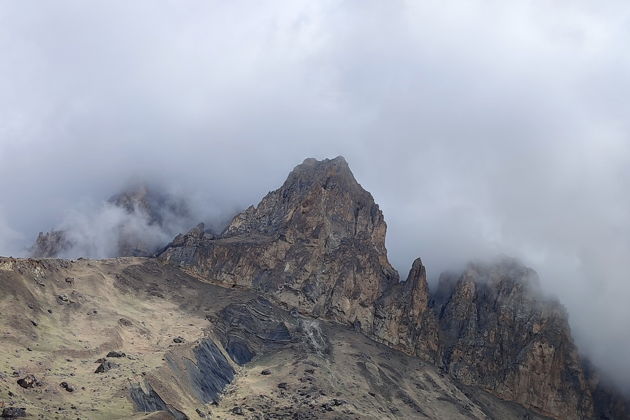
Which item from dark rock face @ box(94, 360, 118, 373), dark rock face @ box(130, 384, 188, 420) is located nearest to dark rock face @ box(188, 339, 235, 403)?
dark rock face @ box(130, 384, 188, 420)

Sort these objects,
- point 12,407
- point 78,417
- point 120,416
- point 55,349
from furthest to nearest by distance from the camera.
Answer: point 55,349 < point 120,416 < point 78,417 < point 12,407

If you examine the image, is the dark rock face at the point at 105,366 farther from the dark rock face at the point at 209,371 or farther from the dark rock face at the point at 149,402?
the dark rock face at the point at 209,371

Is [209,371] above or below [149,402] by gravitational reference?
above

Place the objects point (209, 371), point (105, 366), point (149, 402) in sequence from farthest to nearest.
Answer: point (209, 371) → point (105, 366) → point (149, 402)

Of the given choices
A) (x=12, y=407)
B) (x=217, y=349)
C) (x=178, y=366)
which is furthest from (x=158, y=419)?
(x=217, y=349)

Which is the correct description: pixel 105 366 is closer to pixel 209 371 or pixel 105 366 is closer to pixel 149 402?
pixel 149 402

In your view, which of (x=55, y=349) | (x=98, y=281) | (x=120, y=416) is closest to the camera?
(x=120, y=416)

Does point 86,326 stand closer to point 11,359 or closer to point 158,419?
point 11,359

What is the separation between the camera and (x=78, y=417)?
99.6 meters

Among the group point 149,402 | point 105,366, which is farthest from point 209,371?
point 149,402

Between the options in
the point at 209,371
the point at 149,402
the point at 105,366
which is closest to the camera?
the point at 149,402

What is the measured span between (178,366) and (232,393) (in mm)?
15672

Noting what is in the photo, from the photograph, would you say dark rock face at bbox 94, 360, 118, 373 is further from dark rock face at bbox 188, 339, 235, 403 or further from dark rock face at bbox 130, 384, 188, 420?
dark rock face at bbox 188, 339, 235, 403

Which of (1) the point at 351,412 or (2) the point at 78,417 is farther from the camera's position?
(1) the point at 351,412
